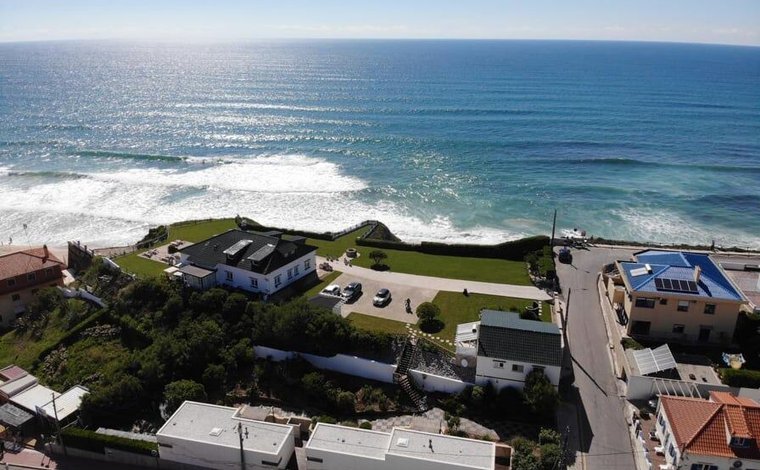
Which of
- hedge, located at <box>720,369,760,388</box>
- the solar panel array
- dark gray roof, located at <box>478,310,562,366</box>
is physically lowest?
hedge, located at <box>720,369,760,388</box>

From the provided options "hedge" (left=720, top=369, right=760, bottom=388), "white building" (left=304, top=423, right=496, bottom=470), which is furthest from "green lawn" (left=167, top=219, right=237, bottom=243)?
"hedge" (left=720, top=369, right=760, bottom=388)

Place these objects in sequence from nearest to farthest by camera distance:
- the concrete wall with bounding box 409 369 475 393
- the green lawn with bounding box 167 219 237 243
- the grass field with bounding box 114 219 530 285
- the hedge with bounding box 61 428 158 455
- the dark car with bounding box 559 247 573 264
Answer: the hedge with bounding box 61 428 158 455 < the concrete wall with bounding box 409 369 475 393 < the grass field with bounding box 114 219 530 285 < the dark car with bounding box 559 247 573 264 < the green lawn with bounding box 167 219 237 243

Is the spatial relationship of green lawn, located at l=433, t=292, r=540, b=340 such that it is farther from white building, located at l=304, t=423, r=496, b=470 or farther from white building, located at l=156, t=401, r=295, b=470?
white building, located at l=156, t=401, r=295, b=470

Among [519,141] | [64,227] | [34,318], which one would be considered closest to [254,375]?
[34,318]

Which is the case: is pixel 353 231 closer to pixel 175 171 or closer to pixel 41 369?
pixel 41 369

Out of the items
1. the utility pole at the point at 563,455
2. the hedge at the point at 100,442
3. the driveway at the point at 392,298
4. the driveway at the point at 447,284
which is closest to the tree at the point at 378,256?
the driveway at the point at 447,284

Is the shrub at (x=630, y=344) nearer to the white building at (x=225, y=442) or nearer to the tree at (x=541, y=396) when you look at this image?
the tree at (x=541, y=396)

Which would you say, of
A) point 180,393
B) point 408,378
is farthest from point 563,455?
point 180,393
